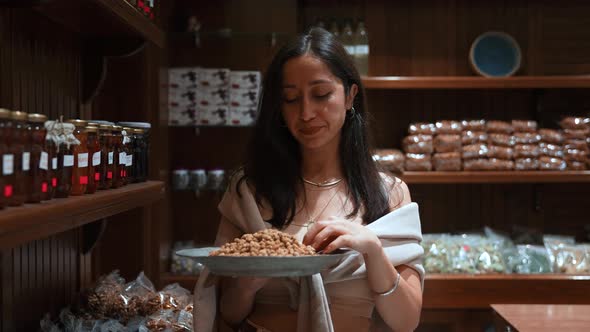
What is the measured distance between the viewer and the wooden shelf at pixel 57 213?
928mm

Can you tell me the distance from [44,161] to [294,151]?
2.64ft

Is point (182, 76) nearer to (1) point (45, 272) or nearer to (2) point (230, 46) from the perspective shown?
(2) point (230, 46)

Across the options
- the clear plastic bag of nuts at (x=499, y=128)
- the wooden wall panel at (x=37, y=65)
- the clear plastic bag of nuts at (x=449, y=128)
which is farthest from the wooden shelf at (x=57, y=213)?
the clear plastic bag of nuts at (x=499, y=128)

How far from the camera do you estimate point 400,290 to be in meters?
1.56

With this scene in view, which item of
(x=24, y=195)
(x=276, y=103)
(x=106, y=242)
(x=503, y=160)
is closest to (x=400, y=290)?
(x=276, y=103)

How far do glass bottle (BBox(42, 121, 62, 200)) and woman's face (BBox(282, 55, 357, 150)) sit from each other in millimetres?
598

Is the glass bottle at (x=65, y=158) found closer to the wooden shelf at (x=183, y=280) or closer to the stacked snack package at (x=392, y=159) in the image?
the wooden shelf at (x=183, y=280)

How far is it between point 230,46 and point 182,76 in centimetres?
30

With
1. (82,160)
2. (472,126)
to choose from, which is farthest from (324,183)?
(472,126)

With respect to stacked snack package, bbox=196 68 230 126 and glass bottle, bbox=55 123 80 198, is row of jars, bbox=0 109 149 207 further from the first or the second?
stacked snack package, bbox=196 68 230 126

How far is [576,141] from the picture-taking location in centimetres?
338

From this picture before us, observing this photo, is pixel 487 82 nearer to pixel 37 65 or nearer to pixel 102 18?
pixel 102 18

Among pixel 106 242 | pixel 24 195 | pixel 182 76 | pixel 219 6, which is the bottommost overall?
pixel 106 242

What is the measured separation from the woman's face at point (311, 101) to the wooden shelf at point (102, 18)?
0.38 m
